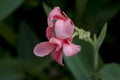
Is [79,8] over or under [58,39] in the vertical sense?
under

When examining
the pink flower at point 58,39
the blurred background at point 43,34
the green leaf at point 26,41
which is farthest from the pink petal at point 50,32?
the green leaf at point 26,41

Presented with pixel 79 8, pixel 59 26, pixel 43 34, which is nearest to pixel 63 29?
pixel 59 26

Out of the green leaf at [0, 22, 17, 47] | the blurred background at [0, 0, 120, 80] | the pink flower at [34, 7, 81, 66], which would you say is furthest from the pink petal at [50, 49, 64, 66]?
the green leaf at [0, 22, 17, 47]

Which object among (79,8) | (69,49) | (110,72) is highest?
(69,49)

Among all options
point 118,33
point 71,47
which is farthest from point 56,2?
point 71,47

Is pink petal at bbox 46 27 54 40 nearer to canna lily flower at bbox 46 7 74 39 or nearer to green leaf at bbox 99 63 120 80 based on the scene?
canna lily flower at bbox 46 7 74 39

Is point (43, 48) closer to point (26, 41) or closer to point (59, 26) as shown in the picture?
point (59, 26)
